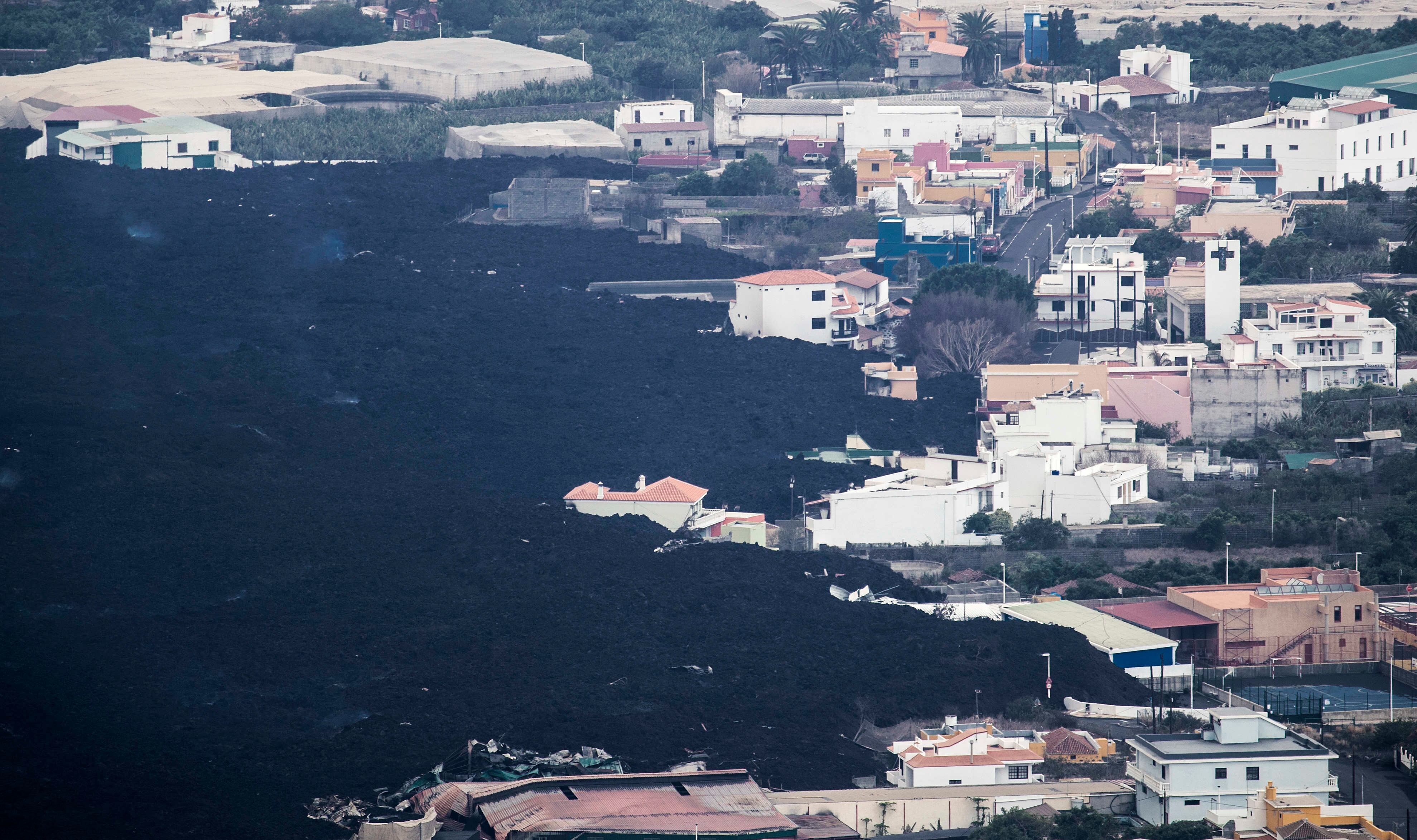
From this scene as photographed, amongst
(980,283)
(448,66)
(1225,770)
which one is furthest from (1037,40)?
(1225,770)

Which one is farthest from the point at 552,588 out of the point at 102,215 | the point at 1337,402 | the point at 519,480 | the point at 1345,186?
the point at 1345,186

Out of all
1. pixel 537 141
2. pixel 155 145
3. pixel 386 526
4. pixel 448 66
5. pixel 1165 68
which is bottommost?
pixel 386 526

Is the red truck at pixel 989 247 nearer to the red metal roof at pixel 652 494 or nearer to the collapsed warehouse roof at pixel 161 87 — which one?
the red metal roof at pixel 652 494

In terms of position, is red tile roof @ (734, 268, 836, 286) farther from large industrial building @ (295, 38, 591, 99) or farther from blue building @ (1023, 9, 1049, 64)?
blue building @ (1023, 9, 1049, 64)

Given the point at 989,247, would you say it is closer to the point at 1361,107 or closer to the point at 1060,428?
the point at 1361,107

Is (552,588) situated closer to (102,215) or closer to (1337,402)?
(1337,402)
